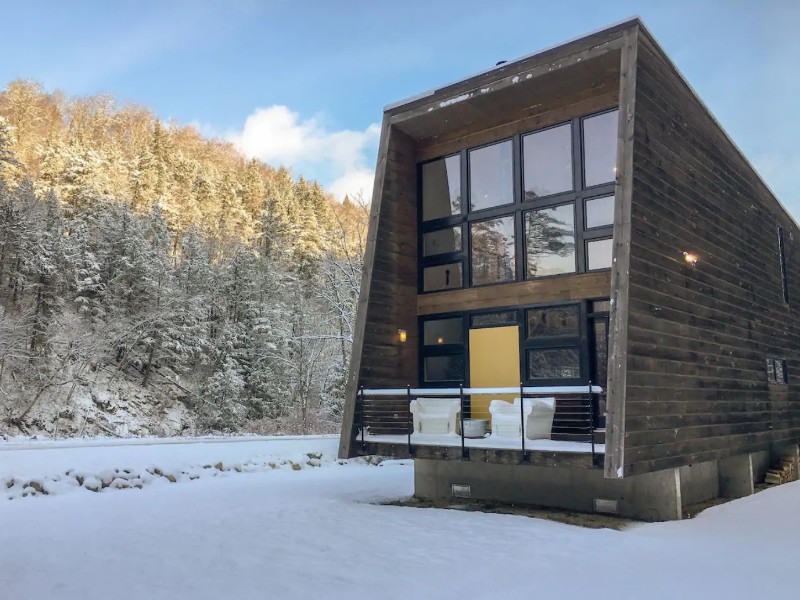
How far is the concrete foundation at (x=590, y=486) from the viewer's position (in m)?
7.81

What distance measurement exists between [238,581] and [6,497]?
5.45 metres

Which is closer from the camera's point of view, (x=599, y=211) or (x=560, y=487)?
(x=560, y=487)

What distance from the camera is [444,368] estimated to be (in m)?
10.5

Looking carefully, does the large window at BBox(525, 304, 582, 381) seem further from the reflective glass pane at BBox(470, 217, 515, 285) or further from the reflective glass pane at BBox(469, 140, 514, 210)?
the reflective glass pane at BBox(469, 140, 514, 210)

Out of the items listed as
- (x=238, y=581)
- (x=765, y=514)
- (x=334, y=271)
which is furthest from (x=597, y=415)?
(x=334, y=271)

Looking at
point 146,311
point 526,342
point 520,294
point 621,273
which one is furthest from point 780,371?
point 146,311

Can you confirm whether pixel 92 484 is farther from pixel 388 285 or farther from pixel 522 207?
pixel 522 207

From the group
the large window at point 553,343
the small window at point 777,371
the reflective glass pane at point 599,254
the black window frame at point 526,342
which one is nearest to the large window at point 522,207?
the reflective glass pane at point 599,254

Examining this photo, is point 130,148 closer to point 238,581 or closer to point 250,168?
point 250,168

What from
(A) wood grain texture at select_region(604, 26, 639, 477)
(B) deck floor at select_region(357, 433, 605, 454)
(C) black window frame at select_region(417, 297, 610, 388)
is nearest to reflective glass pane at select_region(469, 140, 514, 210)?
(C) black window frame at select_region(417, 297, 610, 388)

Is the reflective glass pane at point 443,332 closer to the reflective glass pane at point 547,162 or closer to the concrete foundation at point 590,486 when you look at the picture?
the concrete foundation at point 590,486

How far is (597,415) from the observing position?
8.92m

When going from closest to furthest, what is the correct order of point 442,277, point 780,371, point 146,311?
point 442,277
point 780,371
point 146,311

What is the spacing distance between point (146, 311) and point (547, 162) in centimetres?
2208
